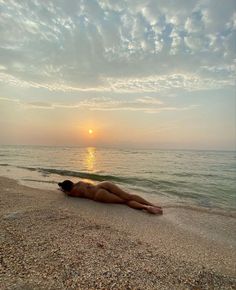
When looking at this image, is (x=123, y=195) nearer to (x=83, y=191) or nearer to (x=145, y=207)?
(x=145, y=207)

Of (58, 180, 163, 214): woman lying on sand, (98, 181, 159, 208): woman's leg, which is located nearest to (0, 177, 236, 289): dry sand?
(58, 180, 163, 214): woman lying on sand

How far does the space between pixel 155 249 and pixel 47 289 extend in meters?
2.18

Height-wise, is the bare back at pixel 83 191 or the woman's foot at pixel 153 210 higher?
the bare back at pixel 83 191

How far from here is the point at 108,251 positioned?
12.7 ft

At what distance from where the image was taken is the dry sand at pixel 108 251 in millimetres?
3035

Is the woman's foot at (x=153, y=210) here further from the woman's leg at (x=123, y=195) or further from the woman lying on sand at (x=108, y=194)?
the woman's leg at (x=123, y=195)

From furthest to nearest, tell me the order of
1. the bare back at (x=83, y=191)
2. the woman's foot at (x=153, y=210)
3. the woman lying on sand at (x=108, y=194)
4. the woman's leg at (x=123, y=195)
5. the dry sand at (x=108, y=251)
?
the bare back at (x=83, y=191) → the woman's leg at (x=123, y=195) → the woman lying on sand at (x=108, y=194) → the woman's foot at (x=153, y=210) → the dry sand at (x=108, y=251)

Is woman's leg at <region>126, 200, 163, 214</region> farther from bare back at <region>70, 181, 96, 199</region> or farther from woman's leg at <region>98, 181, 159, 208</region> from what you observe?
bare back at <region>70, 181, 96, 199</region>

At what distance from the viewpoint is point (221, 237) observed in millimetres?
5863

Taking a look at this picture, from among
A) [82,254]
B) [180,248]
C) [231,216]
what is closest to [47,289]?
[82,254]

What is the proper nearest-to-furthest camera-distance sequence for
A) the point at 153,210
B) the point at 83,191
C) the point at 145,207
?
the point at 153,210 < the point at 145,207 < the point at 83,191

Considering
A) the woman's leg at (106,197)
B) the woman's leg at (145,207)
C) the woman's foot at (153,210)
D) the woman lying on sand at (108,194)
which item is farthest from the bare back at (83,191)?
the woman's foot at (153,210)

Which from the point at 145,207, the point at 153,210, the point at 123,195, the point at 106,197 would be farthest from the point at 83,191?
the point at 153,210

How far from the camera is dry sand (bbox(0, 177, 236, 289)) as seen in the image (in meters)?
3.04
